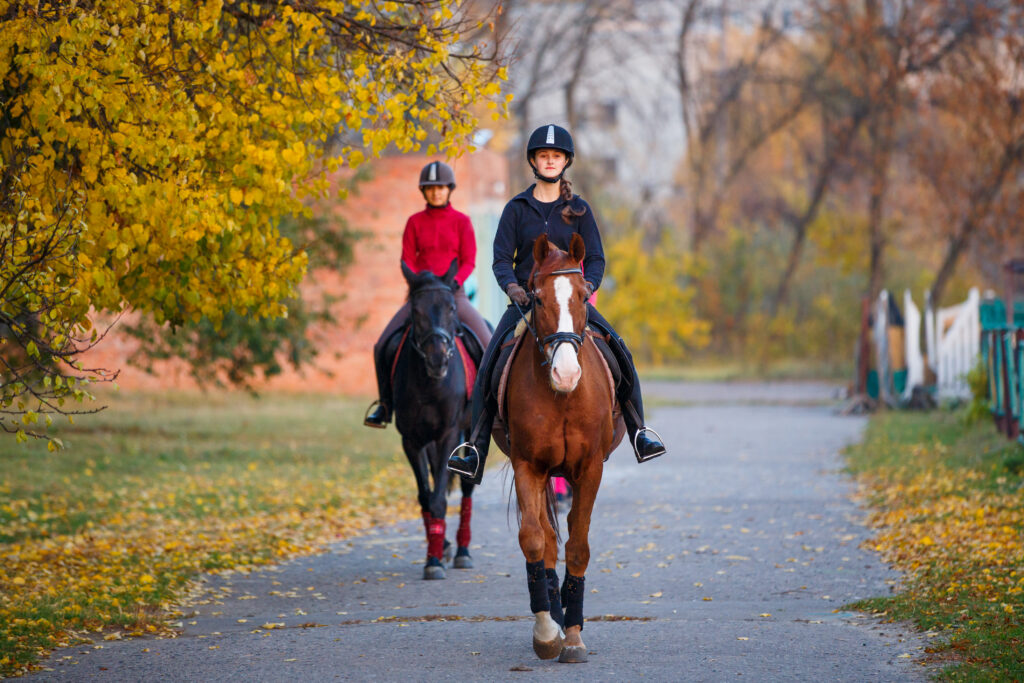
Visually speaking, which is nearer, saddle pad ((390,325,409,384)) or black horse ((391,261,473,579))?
black horse ((391,261,473,579))

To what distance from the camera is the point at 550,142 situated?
761cm

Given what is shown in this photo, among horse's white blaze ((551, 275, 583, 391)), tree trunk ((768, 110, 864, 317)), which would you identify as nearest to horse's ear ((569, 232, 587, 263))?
→ horse's white blaze ((551, 275, 583, 391))

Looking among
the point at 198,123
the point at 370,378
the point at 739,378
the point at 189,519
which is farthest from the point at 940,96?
the point at 198,123

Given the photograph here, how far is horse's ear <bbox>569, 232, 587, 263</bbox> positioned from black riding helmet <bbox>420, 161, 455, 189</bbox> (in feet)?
11.9

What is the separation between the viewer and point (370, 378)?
32562 mm

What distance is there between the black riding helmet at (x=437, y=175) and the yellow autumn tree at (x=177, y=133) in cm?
25

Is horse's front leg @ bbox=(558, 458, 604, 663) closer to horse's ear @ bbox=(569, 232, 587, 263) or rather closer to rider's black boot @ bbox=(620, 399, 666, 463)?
rider's black boot @ bbox=(620, 399, 666, 463)

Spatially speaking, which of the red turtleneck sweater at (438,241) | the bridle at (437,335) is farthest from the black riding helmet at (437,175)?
the bridle at (437,335)

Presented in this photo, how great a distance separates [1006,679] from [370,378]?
27150mm

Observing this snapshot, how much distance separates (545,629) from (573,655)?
0.22 m

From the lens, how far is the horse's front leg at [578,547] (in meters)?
7.04

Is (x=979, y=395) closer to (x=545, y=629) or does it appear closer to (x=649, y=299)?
(x=545, y=629)

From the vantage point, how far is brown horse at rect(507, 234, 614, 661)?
6.84m

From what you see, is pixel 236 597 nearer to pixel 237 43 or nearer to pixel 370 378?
pixel 237 43
